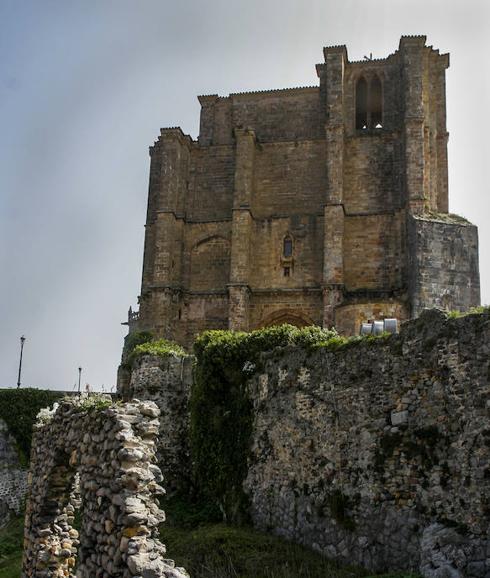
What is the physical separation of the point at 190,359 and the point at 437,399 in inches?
418

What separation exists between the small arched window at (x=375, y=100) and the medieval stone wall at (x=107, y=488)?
32.9 m

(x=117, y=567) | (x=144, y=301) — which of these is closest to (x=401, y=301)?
(x=144, y=301)

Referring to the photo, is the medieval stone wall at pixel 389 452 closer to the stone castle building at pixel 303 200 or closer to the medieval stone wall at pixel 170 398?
the medieval stone wall at pixel 170 398

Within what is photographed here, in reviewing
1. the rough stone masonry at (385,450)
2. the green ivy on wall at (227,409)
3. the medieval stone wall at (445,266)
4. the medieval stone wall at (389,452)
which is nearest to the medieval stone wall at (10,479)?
the green ivy on wall at (227,409)

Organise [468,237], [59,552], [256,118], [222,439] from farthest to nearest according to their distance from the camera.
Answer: [256,118] < [468,237] < [222,439] < [59,552]

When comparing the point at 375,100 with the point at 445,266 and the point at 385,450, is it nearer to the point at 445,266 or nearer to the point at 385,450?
the point at 445,266

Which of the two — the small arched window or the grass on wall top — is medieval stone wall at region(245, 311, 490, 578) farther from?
the small arched window

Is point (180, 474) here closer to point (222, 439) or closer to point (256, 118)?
point (222, 439)

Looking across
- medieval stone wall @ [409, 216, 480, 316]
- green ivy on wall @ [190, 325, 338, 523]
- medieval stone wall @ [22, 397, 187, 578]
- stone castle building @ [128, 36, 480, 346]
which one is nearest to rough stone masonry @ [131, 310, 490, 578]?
green ivy on wall @ [190, 325, 338, 523]

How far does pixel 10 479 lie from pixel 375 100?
85.0 ft

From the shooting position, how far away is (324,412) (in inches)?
542

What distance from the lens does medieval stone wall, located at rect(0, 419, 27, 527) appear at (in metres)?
26.3

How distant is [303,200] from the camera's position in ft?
128

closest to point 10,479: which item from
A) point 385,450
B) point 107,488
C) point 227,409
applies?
point 227,409
